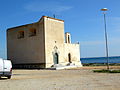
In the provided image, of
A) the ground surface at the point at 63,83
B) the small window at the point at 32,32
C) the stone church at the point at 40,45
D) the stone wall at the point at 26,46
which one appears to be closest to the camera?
the ground surface at the point at 63,83

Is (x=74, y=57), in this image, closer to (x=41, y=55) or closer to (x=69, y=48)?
(x=69, y=48)

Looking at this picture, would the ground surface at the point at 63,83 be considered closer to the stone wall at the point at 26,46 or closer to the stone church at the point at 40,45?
the stone church at the point at 40,45

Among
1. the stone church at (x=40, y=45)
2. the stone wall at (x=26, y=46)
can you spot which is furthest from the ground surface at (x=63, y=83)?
the stone wall at (x=26, y=46)

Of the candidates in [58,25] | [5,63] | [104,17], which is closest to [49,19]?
[58,25]

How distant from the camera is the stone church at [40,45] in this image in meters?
34.2

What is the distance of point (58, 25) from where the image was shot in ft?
121

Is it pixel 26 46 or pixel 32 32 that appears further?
pixel 32 32

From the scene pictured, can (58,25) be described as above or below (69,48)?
above

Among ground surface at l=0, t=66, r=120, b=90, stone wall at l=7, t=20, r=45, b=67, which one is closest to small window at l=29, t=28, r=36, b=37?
stone wall at l=7, t=20, r=45, b=67

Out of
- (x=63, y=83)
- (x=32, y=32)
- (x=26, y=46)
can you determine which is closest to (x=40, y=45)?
(x=26, y=46)

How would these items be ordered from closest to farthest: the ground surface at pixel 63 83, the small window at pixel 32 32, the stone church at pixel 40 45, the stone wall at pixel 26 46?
the ground surface at pixel 63 83 → the stone church at pixel 40 45 → the stone wall at pixel 26 46 → the small window at pixel 32 32

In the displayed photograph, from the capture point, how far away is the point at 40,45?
34312mm

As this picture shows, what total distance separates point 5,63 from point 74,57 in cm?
2603

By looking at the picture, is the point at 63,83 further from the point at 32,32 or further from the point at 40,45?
the point at 32,32
